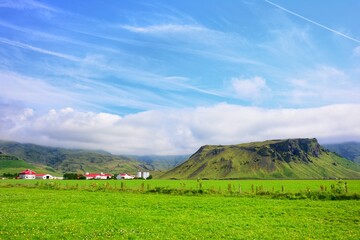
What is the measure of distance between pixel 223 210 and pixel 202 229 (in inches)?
559

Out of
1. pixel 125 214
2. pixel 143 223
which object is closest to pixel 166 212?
pixel 125 214

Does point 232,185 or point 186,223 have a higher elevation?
point 186,223

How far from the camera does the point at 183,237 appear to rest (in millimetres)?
25859

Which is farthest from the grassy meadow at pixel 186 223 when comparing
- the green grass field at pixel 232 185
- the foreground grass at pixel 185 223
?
the green grass field at pixel 232 185

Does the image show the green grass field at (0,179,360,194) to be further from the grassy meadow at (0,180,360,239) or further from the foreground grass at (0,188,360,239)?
the foreground grass at (0,188,360,239)

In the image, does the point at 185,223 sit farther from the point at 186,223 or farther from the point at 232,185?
the point at 232,185

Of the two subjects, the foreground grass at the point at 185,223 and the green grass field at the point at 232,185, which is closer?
the foreground grass at the point at 185,223

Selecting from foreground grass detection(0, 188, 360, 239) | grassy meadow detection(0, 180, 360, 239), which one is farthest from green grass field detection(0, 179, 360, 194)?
foreground grass detection(0, 188, 360, 239)

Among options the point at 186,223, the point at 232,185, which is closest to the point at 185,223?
the point at 186,223

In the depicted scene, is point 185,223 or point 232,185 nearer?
point 185,223

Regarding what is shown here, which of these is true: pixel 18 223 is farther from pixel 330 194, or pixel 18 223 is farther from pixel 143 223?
pixel 330 194

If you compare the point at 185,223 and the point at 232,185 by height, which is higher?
the point at 185,223

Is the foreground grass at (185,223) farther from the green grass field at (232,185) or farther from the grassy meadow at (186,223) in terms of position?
the green grass field at (232,185)

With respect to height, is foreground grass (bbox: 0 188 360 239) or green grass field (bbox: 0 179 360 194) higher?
foreground grass (bbox: 0 188 360 239)
